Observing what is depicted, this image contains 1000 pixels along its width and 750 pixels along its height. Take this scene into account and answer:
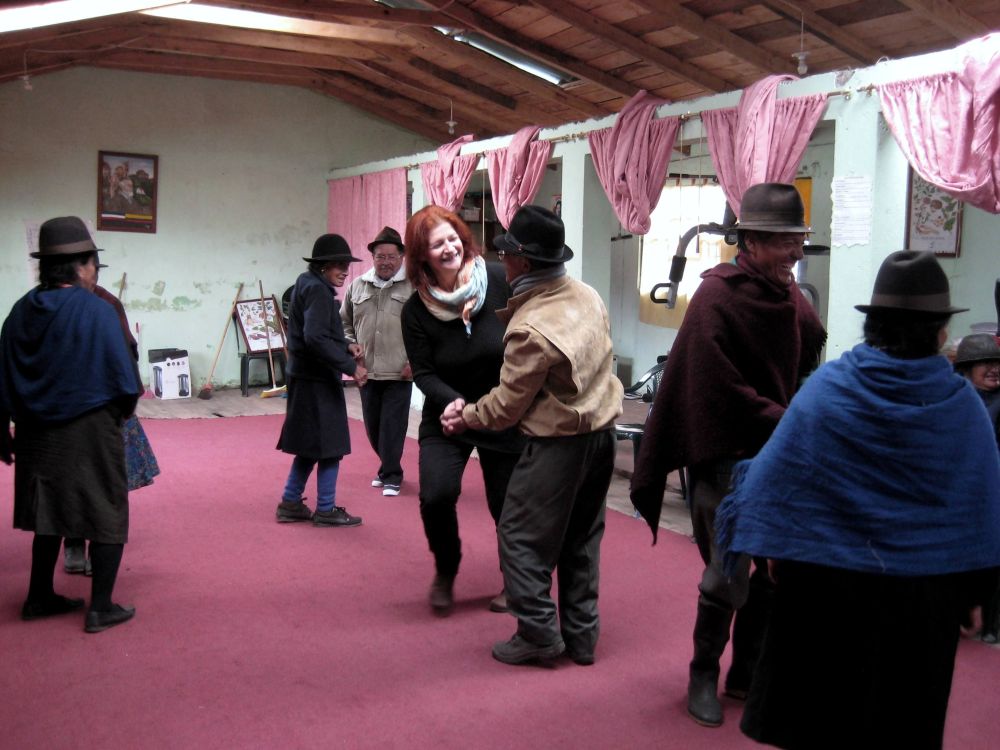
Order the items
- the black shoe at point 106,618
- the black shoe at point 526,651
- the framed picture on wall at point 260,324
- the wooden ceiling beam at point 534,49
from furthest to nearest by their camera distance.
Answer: the framed picture on wall at point 260,324 → the wooden ceiling beam at point 534,49 → the black shoe at point 106,618 → the black shoe at point 526,651

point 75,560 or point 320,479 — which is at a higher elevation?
point 320,479

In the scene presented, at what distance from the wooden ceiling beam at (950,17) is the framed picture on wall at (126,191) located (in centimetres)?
770

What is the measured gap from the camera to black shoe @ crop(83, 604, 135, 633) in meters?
3.44

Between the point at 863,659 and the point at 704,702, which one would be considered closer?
the point at 863,659

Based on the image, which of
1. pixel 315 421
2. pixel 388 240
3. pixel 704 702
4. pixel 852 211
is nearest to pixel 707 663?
pixel 704 702

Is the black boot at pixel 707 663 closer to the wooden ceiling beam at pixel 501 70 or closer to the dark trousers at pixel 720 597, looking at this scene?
the dark trousers at pixel 720 597

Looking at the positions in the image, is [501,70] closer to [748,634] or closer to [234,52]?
[234,52]

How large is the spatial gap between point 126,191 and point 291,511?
21.0ft

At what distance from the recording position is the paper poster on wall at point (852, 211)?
4.97 metres

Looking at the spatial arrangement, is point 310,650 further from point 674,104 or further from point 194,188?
point 194,188

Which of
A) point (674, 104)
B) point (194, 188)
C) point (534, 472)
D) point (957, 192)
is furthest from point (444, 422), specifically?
point (194, 188)

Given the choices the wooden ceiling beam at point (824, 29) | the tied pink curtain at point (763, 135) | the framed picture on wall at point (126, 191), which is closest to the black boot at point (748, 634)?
the tied pink curtain at point (763, 135)

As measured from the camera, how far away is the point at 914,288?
1823 mm

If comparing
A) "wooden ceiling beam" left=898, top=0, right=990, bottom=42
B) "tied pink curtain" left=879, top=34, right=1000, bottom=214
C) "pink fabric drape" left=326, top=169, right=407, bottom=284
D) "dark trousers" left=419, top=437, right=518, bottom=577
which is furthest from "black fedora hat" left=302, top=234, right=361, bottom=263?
"pink fabric drape" left=326, top=169, right=407, bottom=284
